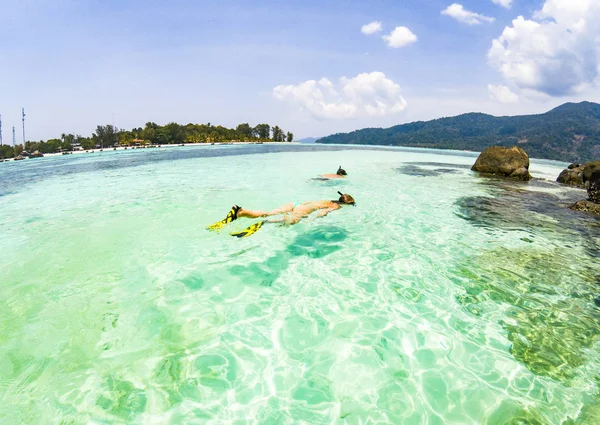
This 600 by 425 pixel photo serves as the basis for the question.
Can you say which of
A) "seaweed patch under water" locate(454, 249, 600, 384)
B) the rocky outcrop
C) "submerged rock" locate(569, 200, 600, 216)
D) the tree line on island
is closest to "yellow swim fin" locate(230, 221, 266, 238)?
"seaweed patch under water" locate(454, 249, 600, 384)

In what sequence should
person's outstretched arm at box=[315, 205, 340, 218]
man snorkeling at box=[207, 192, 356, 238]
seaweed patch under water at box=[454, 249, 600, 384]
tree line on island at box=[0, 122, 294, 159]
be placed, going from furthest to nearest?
tree line on island at box=[0, 122, 294, 159]
person's outstretched arm at box=[315, 205, 340, 218]
man snorkeling at box=[207, 192, 356, 238]
seaweed patch under water at box=[454, 249, 600, 384]

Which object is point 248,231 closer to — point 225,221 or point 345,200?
point 225,221

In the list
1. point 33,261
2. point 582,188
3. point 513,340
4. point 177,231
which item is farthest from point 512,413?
point 582,188

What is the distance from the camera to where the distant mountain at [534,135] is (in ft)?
320

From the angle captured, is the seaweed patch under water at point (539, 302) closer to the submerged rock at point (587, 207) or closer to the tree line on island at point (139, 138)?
the submerged rock at point (587, 207)

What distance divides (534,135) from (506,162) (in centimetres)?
12882

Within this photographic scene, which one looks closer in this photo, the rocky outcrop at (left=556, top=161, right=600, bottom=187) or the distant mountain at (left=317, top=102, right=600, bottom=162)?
the rocky outcrop at (left=556, top=161, right=600, bottom=187)

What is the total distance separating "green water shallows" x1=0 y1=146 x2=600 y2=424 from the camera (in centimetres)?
287

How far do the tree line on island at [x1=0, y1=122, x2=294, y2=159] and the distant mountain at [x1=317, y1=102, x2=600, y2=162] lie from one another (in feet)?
327

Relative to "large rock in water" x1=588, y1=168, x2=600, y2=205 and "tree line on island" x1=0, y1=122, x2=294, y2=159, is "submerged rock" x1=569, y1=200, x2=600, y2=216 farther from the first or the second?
"tree line on island" x1=0, y1=122, x2=294, y2=159

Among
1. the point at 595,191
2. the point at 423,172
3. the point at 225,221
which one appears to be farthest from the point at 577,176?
the point at 225,221

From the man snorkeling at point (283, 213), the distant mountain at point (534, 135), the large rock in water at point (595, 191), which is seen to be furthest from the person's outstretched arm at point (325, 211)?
the distant mountain at point (534, 135)

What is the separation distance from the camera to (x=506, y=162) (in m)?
22.1

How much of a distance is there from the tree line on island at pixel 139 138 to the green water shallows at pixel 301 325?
96.7 m
